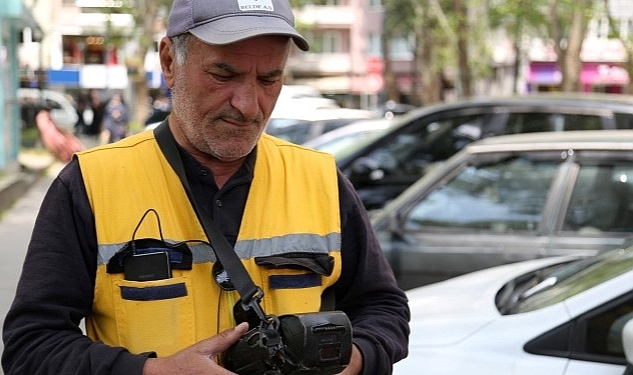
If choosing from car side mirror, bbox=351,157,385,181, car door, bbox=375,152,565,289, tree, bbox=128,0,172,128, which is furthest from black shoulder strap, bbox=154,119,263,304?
tree, bbox=128,0,172,128

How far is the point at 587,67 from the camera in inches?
2221

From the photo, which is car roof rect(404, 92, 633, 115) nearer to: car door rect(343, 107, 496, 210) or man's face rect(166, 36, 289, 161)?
car door rect(343, 107, 496, 210)

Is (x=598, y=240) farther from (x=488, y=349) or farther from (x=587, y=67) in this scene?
(x=587, y=67)

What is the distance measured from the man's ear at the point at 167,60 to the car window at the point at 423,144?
19.7ft

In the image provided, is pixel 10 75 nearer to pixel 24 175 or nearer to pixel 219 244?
pixel 24 175

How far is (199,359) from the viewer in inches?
72.3

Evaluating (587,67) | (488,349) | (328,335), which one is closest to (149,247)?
(328,335)

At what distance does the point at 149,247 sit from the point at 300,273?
0.31m

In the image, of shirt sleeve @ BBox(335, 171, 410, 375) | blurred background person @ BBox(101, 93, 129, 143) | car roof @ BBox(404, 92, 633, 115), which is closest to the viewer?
shirt sleeve @ BBox(335, 171, 410, 375)

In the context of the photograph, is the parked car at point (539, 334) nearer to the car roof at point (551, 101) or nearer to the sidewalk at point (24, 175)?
the car roof at point (551, 101)

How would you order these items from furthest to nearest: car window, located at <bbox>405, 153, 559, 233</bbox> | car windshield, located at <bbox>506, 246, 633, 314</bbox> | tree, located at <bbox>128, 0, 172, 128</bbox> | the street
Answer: tree, located at <bbox>128, 0, 172, 128</bbox>
the street
car window, located at <bbox>405, 153, 559, 233</bbox>
car windshield, located at <bbox>506, 246, 633, 314</bbox>

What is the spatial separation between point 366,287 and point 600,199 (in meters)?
3.69

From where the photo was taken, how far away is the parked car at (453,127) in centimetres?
755

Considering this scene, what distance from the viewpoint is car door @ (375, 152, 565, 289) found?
5.53 metres
